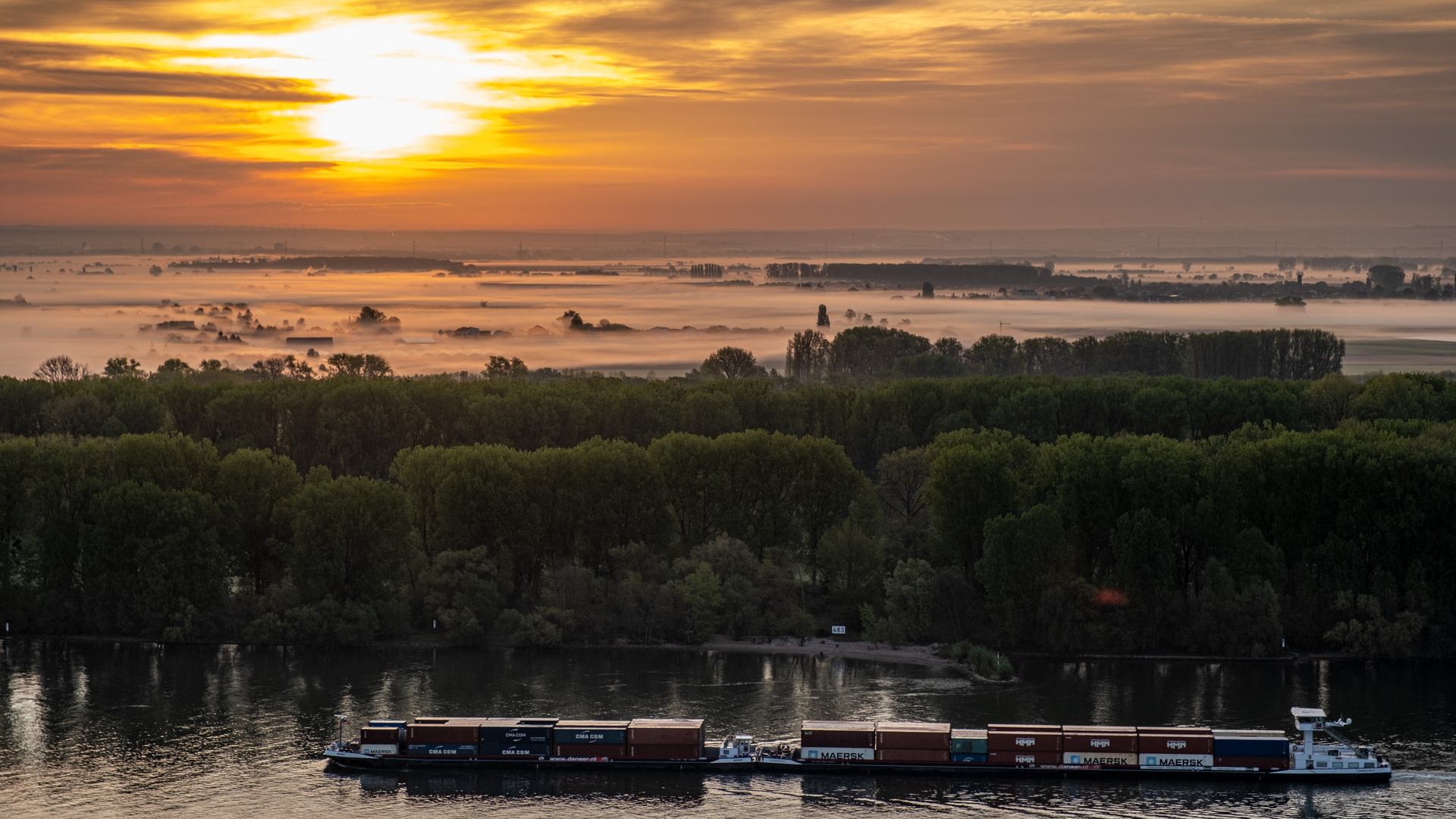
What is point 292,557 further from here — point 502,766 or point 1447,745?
point 1447,745

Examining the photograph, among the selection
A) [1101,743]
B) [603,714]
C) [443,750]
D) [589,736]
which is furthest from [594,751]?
[1101,743]

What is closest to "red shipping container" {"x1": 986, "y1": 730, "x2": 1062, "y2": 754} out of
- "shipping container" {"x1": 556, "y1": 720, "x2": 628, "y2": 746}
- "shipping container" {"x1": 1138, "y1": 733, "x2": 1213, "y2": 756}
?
"shipping container" {"x1": 1138, "y1": 733, "x2": 1213, "y2": 756}

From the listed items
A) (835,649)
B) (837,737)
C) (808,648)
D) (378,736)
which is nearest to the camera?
(837,737)

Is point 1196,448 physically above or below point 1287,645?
above

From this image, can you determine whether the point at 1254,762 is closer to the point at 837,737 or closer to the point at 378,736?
the point at 837,737

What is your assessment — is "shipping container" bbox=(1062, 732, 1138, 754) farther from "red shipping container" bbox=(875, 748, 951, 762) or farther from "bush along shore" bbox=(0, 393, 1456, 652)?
"bush along shore" bbox=(0, 393, 1456, 652)

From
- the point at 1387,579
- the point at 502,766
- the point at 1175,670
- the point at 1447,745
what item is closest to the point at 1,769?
the point at 502,766
